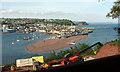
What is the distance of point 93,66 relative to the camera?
26 centimetres

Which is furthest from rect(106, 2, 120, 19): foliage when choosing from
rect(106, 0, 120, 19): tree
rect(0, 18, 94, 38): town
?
rect(0, 18, 94, 38): town

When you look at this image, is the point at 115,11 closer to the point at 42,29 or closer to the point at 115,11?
the point at 115,11

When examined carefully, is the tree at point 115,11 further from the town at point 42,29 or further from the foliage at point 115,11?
the town at point 42,29

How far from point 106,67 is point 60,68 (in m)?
0.11

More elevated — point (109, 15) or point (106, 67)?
point (109, 15)

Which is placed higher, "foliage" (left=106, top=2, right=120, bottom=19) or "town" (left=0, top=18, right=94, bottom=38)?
"foliage" (left=106, top=2, right=120, bottom=19)

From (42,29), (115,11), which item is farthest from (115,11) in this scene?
(42,29)

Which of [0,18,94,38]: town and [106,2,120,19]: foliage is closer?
[106,2,120,19]: foliage

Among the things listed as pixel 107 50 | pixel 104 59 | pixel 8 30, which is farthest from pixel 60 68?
pixel 8 30

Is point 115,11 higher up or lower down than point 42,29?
higher up

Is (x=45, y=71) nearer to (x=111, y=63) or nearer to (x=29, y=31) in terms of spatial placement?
(x=111, y=63)

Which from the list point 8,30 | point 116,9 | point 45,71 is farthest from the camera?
point 8,30

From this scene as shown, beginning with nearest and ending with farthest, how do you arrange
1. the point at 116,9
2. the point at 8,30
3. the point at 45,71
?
the point at 45,71 < the point at 116,9 < the point at 8,30

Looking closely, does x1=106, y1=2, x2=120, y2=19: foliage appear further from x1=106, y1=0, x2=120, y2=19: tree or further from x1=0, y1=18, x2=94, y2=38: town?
x1=0, y1=18, x2=94, y2=38: town
